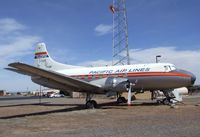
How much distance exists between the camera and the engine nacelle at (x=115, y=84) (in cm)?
2142

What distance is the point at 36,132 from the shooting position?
10.9 metres

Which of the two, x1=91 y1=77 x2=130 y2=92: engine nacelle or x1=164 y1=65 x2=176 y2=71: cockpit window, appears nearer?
x1=91 y1=77 x2=130 y2=92: engine nacelle

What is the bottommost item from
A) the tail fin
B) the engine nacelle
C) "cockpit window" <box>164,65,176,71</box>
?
the engine nacelle

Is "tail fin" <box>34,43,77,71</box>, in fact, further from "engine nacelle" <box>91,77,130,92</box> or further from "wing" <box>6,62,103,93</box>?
"engine nacelle" <box>91,77,130,92</box>

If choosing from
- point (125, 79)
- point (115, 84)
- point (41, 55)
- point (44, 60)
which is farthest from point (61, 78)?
point (41, 55)

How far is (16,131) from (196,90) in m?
67.7

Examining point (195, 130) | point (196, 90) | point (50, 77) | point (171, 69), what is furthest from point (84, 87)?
point (196, 90)

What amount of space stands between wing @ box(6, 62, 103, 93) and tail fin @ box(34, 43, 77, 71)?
5642 millimetres

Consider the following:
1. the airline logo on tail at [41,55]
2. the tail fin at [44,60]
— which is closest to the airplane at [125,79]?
the tail fin at [44,60]

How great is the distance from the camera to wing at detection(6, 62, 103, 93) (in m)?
19.1

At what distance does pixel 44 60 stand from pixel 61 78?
856cm

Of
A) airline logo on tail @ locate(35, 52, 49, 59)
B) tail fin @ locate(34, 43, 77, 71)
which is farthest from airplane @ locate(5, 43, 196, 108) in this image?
airline logo on tail @ locate(35, 52, 49, 59)

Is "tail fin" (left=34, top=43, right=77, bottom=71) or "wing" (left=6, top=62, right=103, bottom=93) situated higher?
"tail fin" (left=34, top=43, right=77, bottom=71)

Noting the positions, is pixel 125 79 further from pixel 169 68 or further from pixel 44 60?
pixel 44 60
